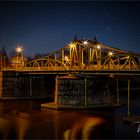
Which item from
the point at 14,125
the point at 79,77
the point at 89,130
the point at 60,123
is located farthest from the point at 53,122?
the point at 79,77

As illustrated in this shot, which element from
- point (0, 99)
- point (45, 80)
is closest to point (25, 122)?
point (0, 99)

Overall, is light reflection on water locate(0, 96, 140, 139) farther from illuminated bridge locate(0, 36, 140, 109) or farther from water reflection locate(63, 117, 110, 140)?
illuminated bridge locate(0, 36, 140, 109)

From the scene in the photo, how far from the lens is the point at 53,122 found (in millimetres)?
49594

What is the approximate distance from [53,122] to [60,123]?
1197mm

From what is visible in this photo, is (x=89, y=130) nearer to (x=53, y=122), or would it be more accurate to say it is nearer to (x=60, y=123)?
(x=60, y=123)

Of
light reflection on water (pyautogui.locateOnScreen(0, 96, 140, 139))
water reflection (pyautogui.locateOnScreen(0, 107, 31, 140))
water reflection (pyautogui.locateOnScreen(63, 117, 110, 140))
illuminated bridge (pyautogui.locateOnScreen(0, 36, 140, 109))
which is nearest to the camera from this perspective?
water reflection (pyautogui.locateOnScreen(63, 117, 110, 140))

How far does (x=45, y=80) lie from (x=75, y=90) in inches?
1390

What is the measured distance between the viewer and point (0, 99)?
8050 centimetres

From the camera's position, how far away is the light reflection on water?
4147 centimetres

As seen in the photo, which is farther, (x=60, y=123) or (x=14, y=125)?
(x=60, y=123)

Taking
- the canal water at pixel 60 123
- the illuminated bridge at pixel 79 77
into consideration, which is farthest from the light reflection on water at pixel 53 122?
the illuminated bridge at pixel 79 77

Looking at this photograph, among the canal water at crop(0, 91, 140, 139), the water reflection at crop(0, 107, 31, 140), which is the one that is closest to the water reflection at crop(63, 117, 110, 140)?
the canal water at crop(0, 91, 140, 139)

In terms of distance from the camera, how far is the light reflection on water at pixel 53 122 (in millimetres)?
41469

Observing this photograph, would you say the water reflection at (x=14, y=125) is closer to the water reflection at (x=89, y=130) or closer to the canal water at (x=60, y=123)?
the canal water at (x=60, y=123)
